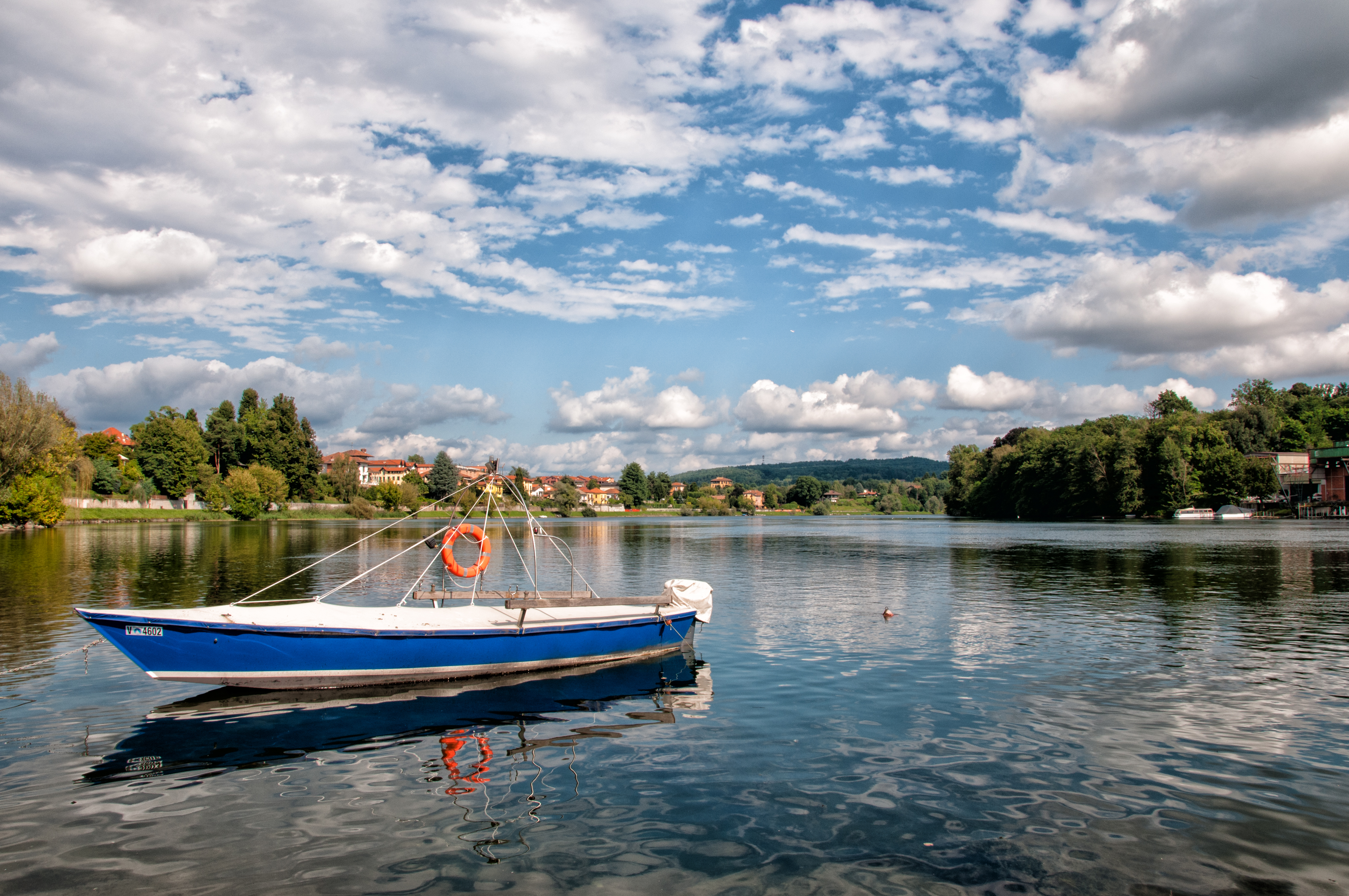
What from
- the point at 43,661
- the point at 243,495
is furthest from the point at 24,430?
the point at 43,661

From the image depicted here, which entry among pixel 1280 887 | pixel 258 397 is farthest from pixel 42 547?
pixel 258 397

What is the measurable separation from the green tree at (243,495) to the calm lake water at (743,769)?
83336 millimetres

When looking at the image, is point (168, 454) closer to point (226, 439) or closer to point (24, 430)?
point (226, 439)

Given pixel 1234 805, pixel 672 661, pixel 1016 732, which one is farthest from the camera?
pixel 672 661

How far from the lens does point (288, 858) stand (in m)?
6.60

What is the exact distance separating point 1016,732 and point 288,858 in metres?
9.29

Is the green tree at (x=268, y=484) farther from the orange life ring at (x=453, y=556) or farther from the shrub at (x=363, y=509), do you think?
the orange life ring at (x=453, y=556)

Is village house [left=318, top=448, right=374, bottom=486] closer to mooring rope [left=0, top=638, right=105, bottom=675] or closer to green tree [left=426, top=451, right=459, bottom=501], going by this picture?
green tree [left=426, top=451, right=459, bottom=501]

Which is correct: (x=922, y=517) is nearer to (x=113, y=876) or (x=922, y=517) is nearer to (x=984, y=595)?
(x=984, y=595)

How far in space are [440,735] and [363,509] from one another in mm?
104695

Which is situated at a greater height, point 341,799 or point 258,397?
point 258,397

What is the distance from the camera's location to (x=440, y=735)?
10.4m

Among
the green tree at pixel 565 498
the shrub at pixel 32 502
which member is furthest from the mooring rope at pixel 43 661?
the green tree at pixel 565 498

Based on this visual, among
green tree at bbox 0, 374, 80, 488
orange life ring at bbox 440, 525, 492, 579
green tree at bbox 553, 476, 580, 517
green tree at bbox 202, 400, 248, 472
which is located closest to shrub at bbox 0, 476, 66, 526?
green tree at bbox 0, 374, 80, 488
